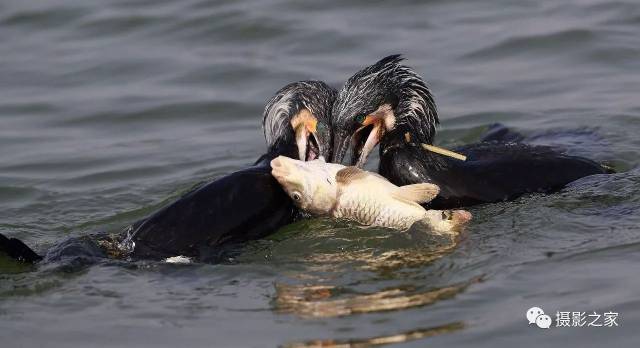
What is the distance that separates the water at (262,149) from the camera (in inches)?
221

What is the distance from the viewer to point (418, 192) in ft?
21.7

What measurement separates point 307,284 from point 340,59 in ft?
19.9

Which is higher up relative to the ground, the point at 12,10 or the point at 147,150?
the point at 12,10

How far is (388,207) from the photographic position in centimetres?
673

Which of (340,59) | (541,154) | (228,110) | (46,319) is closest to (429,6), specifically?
(340,59)

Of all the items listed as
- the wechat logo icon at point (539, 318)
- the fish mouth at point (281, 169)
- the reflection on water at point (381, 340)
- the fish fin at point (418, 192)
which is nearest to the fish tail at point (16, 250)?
the fish mouth at point (281, 169)

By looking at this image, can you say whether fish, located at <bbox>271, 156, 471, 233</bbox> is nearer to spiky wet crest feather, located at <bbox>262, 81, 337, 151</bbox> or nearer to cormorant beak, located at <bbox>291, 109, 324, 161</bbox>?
cormorant beak, located at <bbox>291, 109, 324, 161</bbox>

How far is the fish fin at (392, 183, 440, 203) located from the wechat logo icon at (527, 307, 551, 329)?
4.24 feet

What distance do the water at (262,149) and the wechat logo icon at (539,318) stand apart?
0.14 ft

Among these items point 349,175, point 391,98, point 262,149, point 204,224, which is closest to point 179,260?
point 204,224

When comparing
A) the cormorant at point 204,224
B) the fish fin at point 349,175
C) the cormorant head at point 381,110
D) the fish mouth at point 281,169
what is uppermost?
the cormorant head at point 381,110

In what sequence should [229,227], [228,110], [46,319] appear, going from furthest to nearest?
1. [228,110]
2. [229,227]
3. [46,319]

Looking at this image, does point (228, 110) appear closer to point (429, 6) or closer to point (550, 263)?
point (429, 6)

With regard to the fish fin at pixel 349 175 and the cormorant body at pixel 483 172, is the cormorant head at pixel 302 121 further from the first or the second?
the fish fin at pixel 349 175
